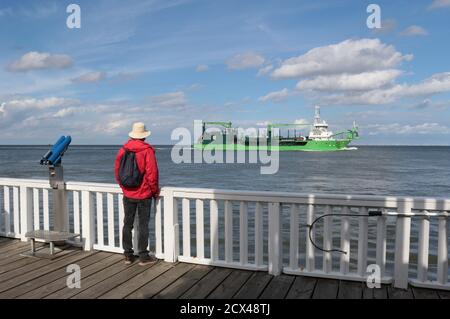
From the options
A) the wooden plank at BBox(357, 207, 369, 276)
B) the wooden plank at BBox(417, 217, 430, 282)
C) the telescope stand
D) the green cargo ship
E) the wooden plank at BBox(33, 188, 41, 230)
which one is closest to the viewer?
the wooden plank at BBox(417, 217, 430, 282)

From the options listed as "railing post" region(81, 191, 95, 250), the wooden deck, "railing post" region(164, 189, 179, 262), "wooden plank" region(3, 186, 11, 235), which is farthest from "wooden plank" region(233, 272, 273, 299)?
"wooden plank" region(3, 186, 11, 235)

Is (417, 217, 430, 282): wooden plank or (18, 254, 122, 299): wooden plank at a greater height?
(417, 217, 430, 282): wooden plank

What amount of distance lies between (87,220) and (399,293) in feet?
11.4

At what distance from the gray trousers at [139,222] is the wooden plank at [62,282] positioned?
28 centimetres

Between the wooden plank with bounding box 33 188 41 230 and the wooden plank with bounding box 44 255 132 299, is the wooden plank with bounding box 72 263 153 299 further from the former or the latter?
the wooden plank with bounding box 33 188 41 230

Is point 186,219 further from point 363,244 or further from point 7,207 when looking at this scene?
point 7,207

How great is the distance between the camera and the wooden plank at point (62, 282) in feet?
10.7

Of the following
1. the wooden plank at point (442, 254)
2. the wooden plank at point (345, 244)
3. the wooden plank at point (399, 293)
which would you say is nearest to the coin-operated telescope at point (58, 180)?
the wooden plank at point (345, 244)

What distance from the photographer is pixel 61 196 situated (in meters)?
4.60

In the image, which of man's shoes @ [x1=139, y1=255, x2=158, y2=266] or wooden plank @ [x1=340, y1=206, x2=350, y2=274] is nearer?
wooden plank @ [x1=340, y1=206, x2=350, y2=274]

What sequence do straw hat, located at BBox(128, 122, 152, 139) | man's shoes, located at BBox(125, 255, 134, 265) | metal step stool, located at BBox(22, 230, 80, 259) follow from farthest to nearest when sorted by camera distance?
metal step stool, located at BBox(22, 230, 80, 259), man's shoes, located at BBox(125, 255, 134, 265), straw hat, located at BBox(128, 122, 152, 139)

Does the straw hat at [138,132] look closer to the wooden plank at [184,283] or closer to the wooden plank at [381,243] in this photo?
the wooden plank at [184,283]

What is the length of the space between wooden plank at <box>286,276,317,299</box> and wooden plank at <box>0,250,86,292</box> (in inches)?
96.2

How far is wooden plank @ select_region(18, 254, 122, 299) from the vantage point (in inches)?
128
